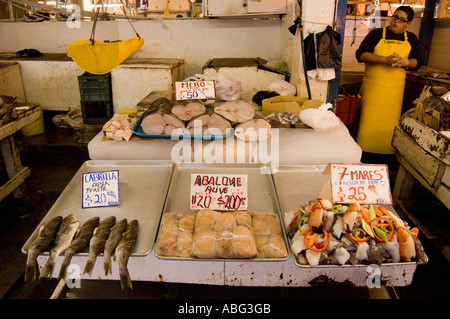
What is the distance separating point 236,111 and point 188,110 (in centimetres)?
44

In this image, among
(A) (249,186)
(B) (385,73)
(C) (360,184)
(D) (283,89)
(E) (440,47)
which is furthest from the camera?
(E) (440,47)

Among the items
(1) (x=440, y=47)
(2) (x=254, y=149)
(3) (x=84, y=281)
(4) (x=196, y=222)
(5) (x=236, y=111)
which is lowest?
(3) (x=84, y=281)

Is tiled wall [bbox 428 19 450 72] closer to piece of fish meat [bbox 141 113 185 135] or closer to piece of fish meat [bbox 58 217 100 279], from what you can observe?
piece of fish meat [bbox 141 113 185 135]

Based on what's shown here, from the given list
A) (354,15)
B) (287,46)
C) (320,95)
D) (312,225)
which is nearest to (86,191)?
(312,225)

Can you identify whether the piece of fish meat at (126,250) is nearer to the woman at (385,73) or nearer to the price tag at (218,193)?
the price tag at (218,193)

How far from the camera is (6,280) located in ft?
Result: 10.5

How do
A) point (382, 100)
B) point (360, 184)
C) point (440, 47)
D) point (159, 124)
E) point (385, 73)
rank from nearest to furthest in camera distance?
point (360, 184) < point (159, 124) < point (385, 73) < point (382, 100) < point (440, 47)

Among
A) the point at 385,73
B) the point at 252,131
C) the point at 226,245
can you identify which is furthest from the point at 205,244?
the point at 385,73

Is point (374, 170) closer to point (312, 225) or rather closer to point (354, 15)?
point (312, 225)

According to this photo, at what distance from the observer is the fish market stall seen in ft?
5.58

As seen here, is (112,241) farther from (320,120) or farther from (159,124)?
(320,120)

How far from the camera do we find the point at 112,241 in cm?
176

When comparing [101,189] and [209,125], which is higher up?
[209,125]

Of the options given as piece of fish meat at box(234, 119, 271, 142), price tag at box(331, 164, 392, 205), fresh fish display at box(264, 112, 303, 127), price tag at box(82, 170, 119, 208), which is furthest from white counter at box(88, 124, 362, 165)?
price tag at box(331, 164, 392, 205)
